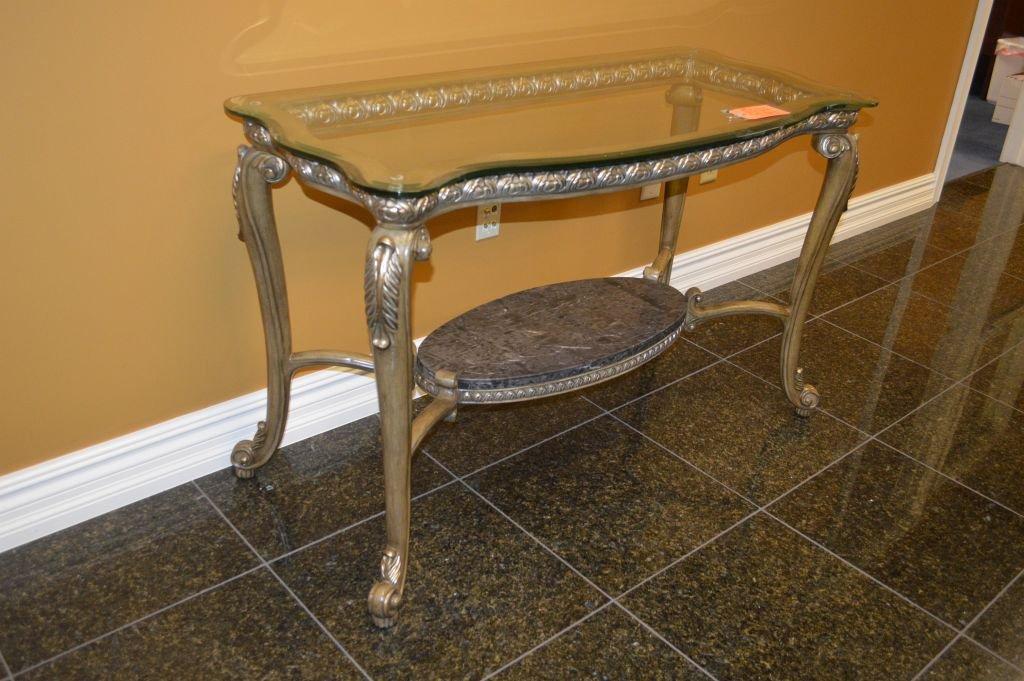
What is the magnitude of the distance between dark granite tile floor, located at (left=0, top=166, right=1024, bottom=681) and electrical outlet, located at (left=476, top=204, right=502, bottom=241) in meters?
0.45

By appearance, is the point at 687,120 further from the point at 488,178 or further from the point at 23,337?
the point at 23,337

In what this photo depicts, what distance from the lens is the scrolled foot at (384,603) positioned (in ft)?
5.41

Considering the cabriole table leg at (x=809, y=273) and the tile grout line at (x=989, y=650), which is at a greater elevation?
the cabriole table leg at (x=809, y=273)

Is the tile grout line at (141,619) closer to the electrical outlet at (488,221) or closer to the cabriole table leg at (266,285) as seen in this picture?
the cabriole table leg at (266,285)

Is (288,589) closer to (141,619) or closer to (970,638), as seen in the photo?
(141,619)

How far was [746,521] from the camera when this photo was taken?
6.56ft

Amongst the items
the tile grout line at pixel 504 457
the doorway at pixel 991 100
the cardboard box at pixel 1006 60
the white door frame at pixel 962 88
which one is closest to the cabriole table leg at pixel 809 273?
the tile grout line at pixel 504 457

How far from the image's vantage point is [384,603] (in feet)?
5.41

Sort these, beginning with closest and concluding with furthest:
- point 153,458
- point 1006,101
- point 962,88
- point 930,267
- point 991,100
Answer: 1. point 153,458
2. point 930,267
3. point 962,88
4. point 1006,101
5. point 991,100

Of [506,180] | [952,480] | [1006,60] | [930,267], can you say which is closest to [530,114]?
[506,180]

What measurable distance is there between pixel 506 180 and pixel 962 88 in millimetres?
2898

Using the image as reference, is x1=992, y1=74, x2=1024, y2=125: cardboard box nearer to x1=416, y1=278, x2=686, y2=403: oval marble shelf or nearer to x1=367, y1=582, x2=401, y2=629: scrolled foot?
x1=416, y1=278, x2=686, y2=403: oval marble shelf

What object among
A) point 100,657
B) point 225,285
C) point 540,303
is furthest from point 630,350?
point 100,657

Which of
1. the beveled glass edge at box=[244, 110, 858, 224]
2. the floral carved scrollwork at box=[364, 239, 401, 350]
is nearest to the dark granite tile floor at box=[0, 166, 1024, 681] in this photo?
the floral carved scrollwork at box=[364, 239, 401, 350]
